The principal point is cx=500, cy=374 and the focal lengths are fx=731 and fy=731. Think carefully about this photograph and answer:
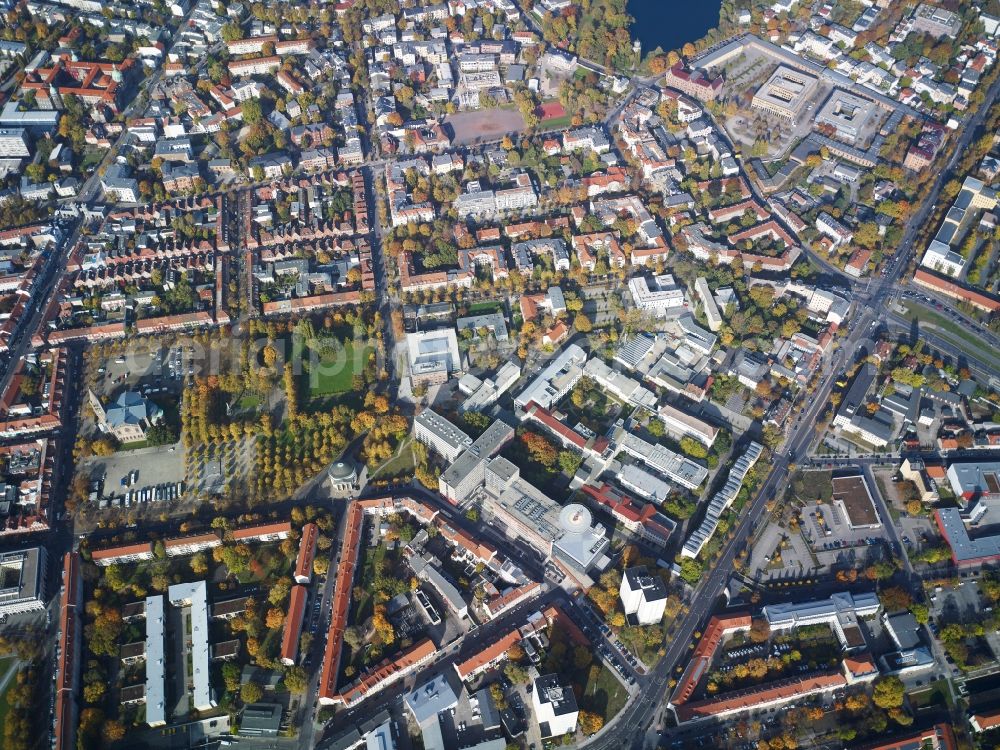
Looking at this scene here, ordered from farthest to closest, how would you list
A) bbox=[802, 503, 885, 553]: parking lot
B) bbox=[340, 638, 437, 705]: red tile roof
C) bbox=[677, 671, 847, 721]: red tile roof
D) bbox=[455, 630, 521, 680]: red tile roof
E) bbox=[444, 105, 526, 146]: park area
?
1. bbox=[444, 105, 526, 146]: park area
2. bbox=[802, 503, 885, 553]: parking lot
3. bbox=[455, 630, 521, 680]: red tile roof
4. bbox=[340, 638, 437, 705]: red tile roof
5. bbox=[677, 671, 847, 721]: red tile roof

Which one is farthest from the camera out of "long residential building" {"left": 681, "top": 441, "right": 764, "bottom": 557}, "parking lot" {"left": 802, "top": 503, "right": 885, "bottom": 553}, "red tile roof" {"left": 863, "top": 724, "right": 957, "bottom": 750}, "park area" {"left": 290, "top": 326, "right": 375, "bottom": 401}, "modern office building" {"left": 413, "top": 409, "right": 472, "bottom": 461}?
"park area" {"left": 290, "top": 326, "right": 375, "bottom": 401}

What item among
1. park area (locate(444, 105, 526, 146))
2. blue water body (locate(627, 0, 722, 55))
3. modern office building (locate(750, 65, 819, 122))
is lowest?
park area (locate(444, 105, 526, 146))

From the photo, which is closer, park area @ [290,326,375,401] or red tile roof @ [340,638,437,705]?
red tile roof @ [340,638,437,705]

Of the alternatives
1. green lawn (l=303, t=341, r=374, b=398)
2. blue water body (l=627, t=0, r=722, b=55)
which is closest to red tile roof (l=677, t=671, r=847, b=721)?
green lawn (l=303, t=341, r=374, b=398)

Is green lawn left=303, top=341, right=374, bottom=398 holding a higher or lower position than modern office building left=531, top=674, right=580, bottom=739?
higher

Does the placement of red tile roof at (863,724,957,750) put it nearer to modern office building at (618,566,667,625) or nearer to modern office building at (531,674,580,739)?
modern office building at (618,566,667,625)

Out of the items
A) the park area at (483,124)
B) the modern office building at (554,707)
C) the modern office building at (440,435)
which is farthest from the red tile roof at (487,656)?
the park area at (483,124)
